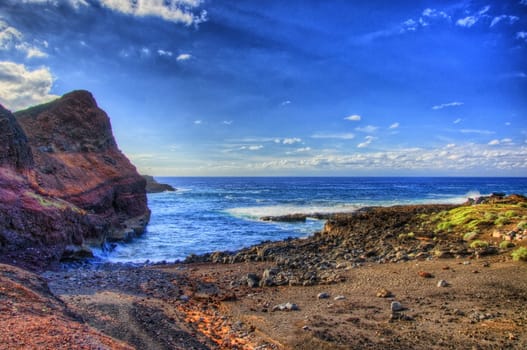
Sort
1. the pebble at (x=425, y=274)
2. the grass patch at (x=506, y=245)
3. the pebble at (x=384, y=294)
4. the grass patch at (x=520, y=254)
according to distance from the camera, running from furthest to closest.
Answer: the grass patch at (x=506, y=245) < the grass patch at (x=520, y=254) < the pebble at (x=425, y=274) < the pebble at (x=384, y=294)

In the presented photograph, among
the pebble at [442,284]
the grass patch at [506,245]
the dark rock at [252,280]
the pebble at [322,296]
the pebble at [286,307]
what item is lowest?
the dark rock at [252,280]

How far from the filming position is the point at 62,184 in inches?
926

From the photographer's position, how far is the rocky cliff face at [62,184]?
48.9ft

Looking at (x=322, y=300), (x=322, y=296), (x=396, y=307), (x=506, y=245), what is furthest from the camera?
(x=506, y=245)

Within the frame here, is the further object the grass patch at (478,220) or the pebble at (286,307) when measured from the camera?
the grass patch at (478,220)

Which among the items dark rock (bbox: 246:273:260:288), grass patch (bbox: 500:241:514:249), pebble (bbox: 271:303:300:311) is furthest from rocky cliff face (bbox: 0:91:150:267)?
grass patch (bbox: 500:241:514:249)

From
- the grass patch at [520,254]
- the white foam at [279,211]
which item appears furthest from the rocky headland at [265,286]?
the white foam at [279,211]

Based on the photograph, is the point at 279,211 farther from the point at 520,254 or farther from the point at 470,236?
the point at 520,254

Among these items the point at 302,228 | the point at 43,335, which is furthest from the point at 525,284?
the point at 302,228

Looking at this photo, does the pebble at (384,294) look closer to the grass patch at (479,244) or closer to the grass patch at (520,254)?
the grass patch at (520,254)

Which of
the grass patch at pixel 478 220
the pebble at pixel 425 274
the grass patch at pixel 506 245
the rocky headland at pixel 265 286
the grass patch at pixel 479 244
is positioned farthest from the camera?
the grass patch at pixel 478 220

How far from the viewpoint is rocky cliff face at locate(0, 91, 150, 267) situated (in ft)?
48.9

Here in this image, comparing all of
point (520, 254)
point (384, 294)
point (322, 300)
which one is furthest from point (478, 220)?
point (322, 300)

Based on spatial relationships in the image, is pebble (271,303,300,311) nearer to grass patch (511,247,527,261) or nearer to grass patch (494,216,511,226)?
grass patch (511,247,527,261)
